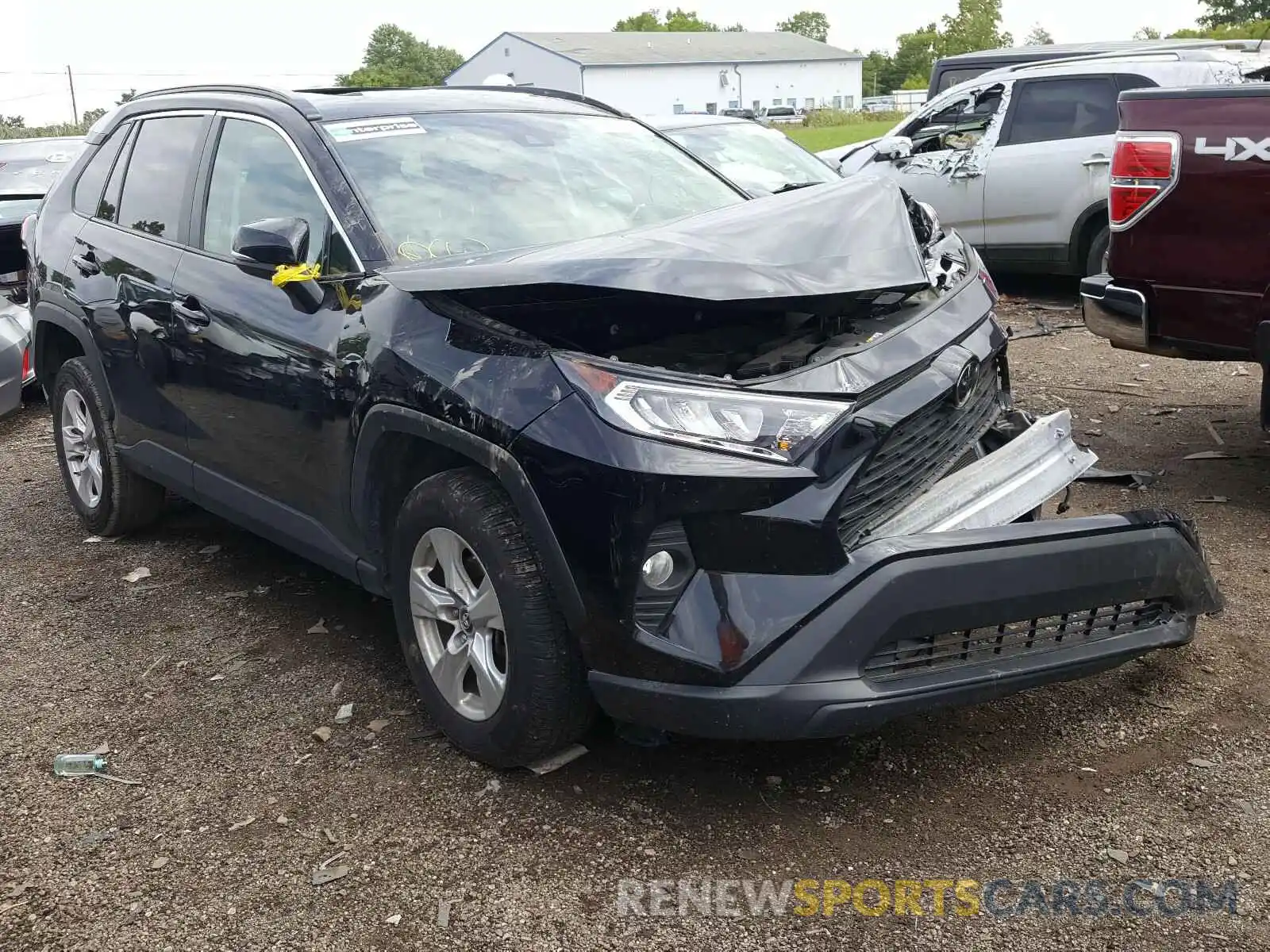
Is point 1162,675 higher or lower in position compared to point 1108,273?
lower

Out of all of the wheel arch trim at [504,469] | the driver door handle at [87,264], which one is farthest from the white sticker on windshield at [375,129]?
the driver door handle at [87,264]

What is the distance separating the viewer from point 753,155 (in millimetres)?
9070

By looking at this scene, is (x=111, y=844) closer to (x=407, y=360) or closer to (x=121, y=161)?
(x=407, y=360)

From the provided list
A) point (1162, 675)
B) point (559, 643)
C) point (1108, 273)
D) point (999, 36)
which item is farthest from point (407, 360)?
point (999, 36)

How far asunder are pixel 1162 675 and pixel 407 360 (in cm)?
235

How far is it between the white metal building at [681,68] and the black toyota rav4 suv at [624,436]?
77.1 m

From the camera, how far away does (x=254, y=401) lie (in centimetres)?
380

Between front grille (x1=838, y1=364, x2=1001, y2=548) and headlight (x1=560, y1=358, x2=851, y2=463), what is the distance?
0.56 feet

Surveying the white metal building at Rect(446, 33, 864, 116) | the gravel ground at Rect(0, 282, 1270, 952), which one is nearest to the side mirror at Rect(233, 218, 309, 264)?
the gravel ground at Rect(0, 282, 1270, 952)

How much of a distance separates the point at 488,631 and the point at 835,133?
50.0 metres

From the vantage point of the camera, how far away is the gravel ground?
2.62 metres

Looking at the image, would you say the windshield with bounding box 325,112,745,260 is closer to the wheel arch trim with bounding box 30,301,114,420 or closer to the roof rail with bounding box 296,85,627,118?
the roof rail with bounding box 296,85,627,118

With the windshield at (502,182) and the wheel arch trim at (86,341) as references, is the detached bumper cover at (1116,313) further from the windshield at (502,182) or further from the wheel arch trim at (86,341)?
the wheel arch trim at (86,341)

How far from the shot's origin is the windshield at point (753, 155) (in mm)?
8789
